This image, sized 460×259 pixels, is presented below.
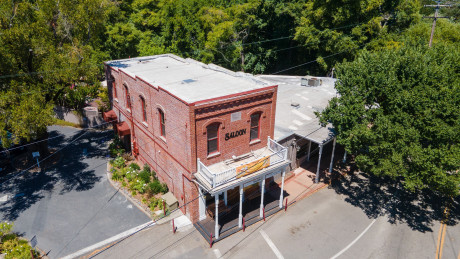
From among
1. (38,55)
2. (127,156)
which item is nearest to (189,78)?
(127,156)

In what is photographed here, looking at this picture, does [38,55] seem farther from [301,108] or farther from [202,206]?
[301,108]

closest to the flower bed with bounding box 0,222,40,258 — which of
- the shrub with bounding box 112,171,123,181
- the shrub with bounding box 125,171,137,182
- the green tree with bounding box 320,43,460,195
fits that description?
the shrub with bounding box 112,171,123,181

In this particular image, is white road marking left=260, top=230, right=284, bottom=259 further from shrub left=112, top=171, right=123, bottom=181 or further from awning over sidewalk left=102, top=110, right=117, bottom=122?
awning over sidewalk left=102, top=110, right=117, bottom=122

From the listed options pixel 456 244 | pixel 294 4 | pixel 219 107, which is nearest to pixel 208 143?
pixel 219 107

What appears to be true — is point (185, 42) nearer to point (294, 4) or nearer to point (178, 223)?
point (294, 4)

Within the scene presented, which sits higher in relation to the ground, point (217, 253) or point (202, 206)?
point (202, 206)

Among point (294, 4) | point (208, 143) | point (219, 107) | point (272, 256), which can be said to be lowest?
point (272, 256)
